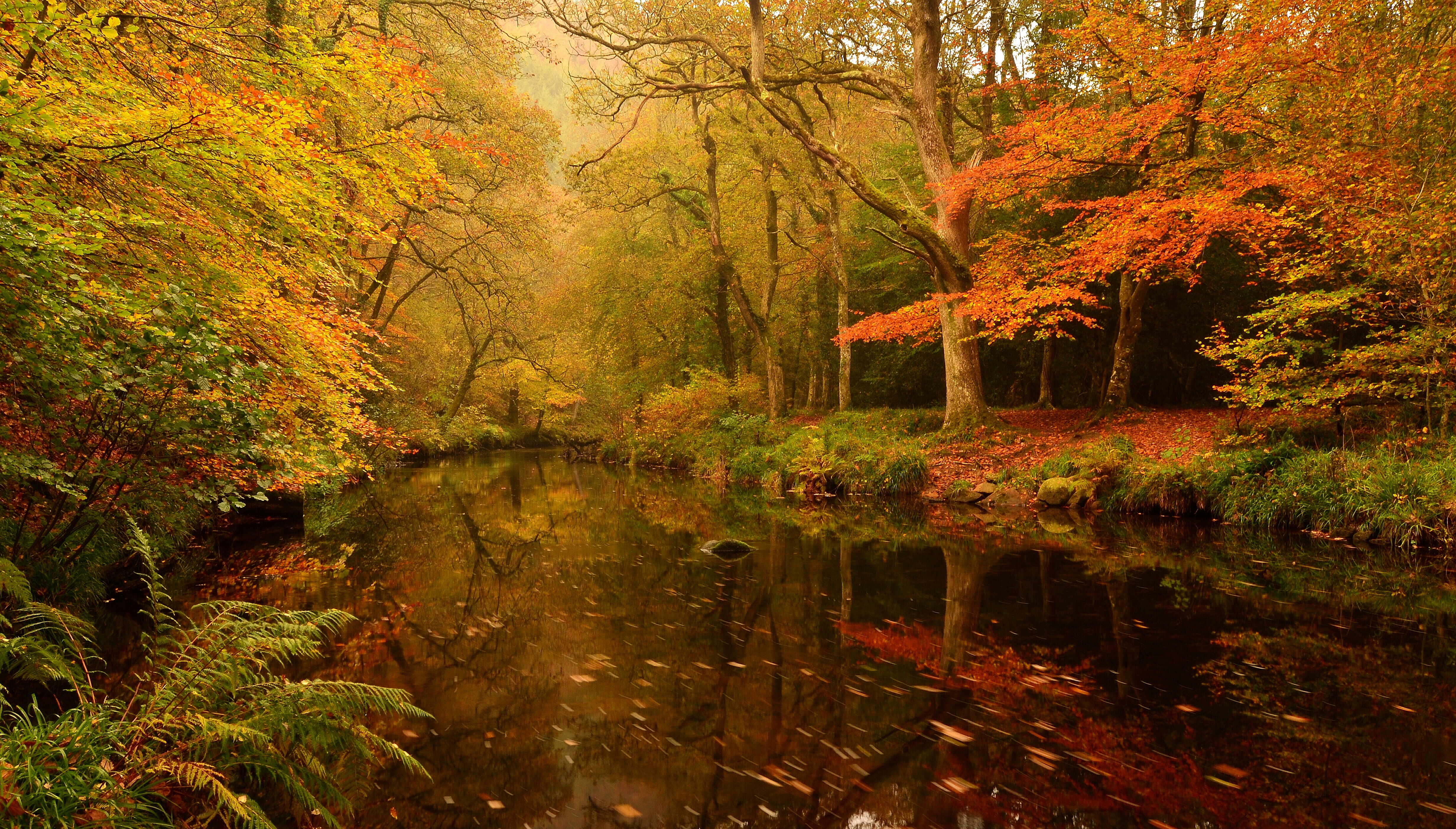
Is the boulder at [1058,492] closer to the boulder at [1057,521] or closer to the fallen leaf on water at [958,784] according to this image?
the boulder at [1057,521]

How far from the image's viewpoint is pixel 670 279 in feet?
83.0

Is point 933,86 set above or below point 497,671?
above

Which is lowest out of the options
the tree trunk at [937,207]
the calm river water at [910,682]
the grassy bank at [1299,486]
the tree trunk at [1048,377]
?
the calm river water at [910,682]

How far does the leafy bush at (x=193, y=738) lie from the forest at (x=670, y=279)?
0.12ft

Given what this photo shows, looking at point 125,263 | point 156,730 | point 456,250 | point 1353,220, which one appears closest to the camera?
point 156,730

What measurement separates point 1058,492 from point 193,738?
43.7ft

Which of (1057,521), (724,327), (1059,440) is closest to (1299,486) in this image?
(1057,521)

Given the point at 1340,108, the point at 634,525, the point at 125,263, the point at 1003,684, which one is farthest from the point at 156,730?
the point at 1340,108

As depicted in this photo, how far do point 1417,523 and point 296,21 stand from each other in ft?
62.4

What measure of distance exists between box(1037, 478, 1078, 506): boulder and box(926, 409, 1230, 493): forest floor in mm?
839

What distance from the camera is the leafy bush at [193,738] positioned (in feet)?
8.08

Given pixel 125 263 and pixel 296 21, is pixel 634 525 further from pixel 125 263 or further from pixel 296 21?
pixel 296 21

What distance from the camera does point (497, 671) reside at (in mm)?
5238

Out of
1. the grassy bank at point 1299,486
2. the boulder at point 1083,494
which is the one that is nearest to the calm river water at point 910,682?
the grassy bank at point 1299,486
